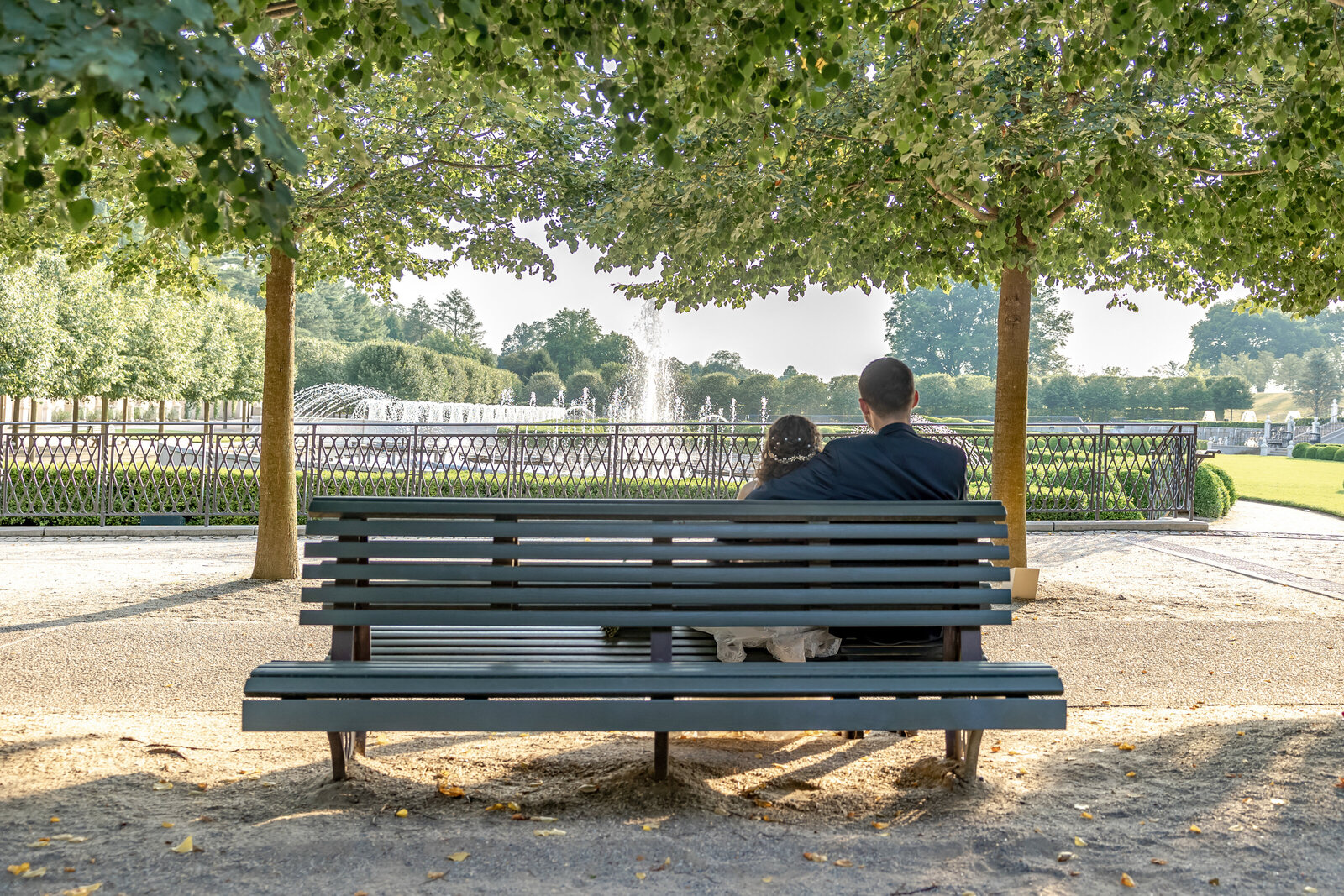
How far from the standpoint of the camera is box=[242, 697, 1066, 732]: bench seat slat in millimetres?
2617

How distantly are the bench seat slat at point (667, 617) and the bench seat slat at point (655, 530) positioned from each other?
24cm

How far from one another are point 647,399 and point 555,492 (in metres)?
19.7

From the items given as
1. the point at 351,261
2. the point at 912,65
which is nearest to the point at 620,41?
the point at 912,65

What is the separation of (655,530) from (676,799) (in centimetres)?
84

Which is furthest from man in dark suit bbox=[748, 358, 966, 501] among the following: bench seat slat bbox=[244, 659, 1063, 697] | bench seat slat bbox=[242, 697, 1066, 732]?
bench seat slat bbox=[242, 697, 1066, 732]

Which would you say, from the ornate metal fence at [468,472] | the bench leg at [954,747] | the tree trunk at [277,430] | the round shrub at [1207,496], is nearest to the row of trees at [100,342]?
the ornate metal fence at [468,472]

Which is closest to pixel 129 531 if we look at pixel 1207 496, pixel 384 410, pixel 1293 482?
pixel 1207 496

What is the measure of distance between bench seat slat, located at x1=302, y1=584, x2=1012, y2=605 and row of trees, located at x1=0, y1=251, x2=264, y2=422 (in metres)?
15.1

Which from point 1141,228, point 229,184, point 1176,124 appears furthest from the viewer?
point 1141,228

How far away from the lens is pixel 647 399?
32.7m

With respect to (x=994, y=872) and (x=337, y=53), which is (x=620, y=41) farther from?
(x=337, y=53)

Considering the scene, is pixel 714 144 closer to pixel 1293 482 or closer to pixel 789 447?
pixel 789 447

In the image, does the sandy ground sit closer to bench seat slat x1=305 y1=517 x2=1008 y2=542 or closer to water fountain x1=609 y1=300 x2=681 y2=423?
bench seat slat x1=305 y1=517 x2=1008 y2=542

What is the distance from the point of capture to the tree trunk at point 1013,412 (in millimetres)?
7090
